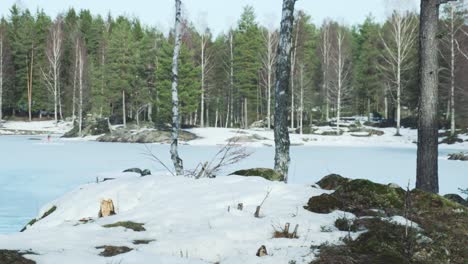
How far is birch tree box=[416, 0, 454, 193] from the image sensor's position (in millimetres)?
6414

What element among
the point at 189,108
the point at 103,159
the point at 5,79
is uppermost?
A: the point at 5,79

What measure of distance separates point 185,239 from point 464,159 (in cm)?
2055

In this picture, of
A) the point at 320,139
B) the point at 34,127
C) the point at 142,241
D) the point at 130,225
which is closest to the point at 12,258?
the point at 142,241

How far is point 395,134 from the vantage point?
33406 millimetres

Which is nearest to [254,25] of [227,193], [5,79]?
[5,79]

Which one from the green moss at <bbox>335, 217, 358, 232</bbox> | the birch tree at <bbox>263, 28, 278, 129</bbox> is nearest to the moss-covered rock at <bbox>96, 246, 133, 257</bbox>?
the green moss at <bbox>335, 217, 358, 232</bbox>

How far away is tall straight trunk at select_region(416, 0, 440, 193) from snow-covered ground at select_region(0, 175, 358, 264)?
2219 millimetres

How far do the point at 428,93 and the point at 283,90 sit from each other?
9.04 ft

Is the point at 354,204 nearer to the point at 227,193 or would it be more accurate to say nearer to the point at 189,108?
the point at 227,193

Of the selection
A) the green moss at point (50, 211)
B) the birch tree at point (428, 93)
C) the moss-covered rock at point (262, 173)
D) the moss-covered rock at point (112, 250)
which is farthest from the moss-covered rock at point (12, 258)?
the birch tree at point (428, 93)

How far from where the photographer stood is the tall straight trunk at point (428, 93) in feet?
21.0

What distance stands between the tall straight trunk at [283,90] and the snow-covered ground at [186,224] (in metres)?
2.55

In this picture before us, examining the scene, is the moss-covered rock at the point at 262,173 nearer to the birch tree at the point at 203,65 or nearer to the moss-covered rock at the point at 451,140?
the moss-covered rock at the point at 451,140

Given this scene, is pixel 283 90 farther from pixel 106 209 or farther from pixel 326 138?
pixel 326 138
